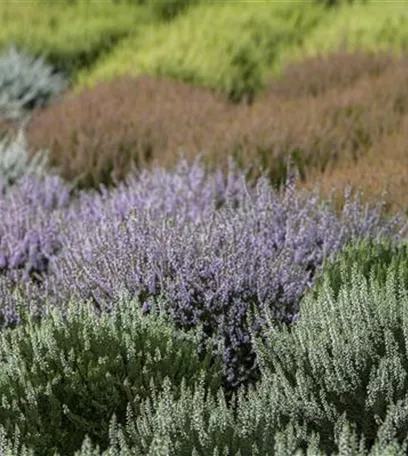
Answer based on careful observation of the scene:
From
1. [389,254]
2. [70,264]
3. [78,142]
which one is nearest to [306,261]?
[389,254]

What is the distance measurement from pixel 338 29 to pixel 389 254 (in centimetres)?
556

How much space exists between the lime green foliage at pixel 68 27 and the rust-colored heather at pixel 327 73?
232 cm

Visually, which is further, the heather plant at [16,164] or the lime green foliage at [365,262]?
the heather plant at [16,164]

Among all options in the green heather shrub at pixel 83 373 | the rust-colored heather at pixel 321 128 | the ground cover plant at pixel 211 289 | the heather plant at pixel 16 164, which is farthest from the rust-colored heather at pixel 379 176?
the heather plant at pixel 16 164

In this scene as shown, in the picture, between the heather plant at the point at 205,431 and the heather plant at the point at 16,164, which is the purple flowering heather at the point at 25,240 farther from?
the heather plant at the point at 205,431

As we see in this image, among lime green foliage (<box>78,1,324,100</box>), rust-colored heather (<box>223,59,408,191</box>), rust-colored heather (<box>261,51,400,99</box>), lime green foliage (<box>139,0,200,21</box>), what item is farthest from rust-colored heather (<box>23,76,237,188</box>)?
lime green foliage (<box>139,0,200,21</box>)

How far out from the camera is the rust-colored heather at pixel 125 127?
6.16 m

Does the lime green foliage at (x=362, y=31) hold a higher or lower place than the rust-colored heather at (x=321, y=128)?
lower

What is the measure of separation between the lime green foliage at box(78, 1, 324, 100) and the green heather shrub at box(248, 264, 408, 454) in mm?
5254

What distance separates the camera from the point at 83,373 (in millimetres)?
2871

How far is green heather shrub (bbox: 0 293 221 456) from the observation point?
2740 millimetres

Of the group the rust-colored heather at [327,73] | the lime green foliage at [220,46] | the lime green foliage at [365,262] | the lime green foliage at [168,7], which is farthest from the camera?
the lime green foliage at [168,7]

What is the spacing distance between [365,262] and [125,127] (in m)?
3.36

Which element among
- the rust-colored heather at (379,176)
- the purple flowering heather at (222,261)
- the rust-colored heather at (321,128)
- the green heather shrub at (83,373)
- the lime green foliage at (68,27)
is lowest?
the lime green foliage at (68,27)
